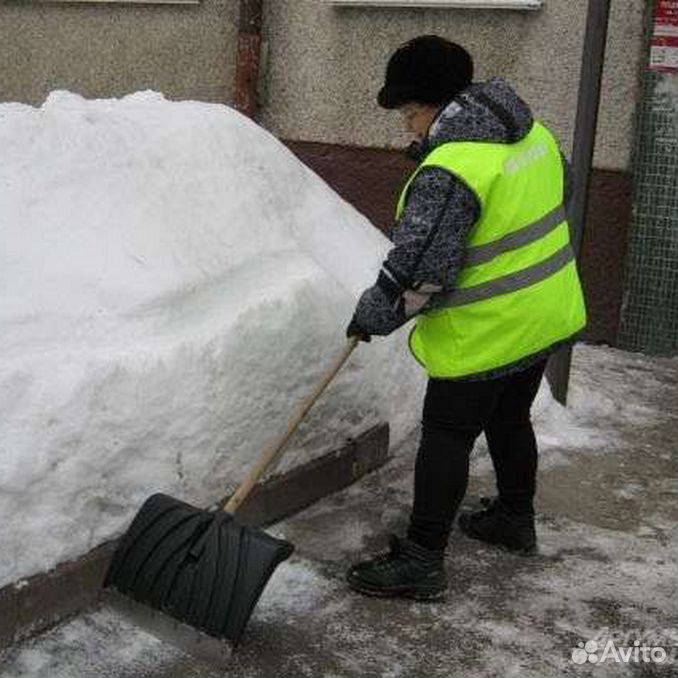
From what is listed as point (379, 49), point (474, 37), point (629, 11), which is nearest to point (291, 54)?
point (379, 49)

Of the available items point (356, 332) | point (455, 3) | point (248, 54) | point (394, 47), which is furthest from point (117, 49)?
point (356, 332)

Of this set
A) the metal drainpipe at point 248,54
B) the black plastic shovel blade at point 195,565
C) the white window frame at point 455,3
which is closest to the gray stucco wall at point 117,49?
the metal drainpipe at point 248,54

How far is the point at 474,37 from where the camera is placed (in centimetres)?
627

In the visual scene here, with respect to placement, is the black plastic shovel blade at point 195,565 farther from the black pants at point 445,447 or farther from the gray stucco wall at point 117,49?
the gray stucco wall at point 117,49

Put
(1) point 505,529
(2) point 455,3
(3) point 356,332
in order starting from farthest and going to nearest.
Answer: (2) point 455,3 → (1) point 505,529 → (3) point 356,332

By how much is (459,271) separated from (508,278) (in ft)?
0.52

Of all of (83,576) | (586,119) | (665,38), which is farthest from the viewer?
(665,38)

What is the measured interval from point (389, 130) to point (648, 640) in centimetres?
434

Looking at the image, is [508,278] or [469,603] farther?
[469,603]

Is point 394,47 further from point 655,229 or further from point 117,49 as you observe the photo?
point 117,49

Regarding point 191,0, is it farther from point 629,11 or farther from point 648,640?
point 648,640

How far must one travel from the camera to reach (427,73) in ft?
9.34

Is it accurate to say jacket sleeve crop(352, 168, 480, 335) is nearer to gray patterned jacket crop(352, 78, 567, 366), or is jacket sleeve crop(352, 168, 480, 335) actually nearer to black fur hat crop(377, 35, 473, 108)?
gray patterned jacket crop(352, 78, 567, 366)

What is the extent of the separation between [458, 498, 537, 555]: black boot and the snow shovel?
947mm
